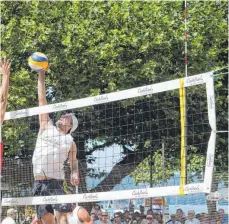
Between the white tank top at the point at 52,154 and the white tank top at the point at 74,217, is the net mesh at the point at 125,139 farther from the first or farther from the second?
the white tank top at the point at 52,154

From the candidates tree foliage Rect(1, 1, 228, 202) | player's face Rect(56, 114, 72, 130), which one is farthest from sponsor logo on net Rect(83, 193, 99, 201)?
tree foliage Rect(1, 1, 228, 202)

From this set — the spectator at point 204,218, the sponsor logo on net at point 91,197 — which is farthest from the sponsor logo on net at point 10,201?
the spectator at point 204,218

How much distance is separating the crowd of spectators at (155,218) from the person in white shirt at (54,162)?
4.71 m

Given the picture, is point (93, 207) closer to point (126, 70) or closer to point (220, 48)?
point (126, 70)

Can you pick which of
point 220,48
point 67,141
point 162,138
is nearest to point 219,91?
point 220,48

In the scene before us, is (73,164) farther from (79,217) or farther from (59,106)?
(59,106)

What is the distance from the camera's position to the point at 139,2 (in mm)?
17016

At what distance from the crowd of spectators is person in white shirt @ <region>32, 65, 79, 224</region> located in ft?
15.5

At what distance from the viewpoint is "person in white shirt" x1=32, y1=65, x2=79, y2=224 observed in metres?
8.16

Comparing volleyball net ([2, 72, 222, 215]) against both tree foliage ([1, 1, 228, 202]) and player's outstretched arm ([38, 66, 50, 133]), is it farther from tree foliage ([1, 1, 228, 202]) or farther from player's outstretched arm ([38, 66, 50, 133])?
player's outstretched arm ([38, 66, 50, 133])

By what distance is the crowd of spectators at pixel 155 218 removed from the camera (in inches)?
508

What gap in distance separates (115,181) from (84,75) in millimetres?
4004

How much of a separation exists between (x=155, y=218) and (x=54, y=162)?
561 centimetres

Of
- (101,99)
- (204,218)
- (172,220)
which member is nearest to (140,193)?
(101,99)
